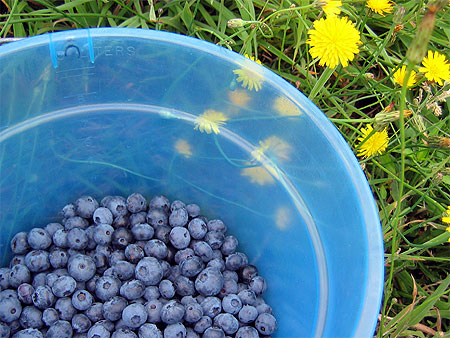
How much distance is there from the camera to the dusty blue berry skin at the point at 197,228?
4.16 feet

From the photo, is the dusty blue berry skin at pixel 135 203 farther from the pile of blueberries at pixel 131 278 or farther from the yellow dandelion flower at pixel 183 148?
the yellow dandelion flower at pixel 183 148

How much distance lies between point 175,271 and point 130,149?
0.36 m

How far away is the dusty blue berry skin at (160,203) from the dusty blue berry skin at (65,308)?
339 millimetres

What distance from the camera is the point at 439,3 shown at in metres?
0.76

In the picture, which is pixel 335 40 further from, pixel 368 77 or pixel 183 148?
pixel 183 148

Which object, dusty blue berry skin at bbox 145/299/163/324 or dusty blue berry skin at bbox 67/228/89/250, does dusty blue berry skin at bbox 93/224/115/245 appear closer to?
dusty blue berry skin at bbox 67/228/89/250

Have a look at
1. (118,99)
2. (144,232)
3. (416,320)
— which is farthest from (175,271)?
(416,320)

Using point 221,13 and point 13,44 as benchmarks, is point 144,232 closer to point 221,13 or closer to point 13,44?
point 13,44

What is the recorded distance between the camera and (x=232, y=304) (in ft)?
3.78

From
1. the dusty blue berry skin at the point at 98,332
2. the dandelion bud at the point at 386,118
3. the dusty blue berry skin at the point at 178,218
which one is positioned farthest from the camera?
the dusty blue berry skin at the point at 178,218

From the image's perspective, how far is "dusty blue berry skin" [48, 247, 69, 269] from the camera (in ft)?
3.91

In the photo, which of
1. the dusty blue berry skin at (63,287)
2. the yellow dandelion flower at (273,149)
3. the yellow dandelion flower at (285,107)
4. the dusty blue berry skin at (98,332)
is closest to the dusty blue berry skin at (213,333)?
the dusty blue berry skin at (98,332)

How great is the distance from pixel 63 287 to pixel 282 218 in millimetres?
576

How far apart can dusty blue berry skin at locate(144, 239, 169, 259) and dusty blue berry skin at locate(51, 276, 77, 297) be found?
0.67 ft
